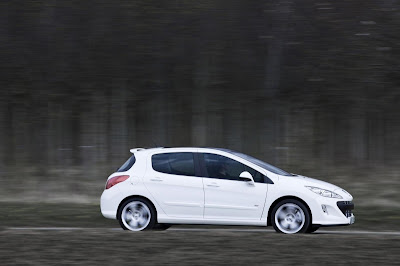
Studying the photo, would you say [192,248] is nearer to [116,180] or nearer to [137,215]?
[137,215]

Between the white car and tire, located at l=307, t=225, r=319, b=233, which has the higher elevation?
the white car

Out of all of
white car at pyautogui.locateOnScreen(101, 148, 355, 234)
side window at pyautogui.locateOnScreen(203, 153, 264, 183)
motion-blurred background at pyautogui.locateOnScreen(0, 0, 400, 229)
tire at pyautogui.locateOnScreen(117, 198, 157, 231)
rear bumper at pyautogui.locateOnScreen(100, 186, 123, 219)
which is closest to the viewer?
white car at pyautogui.locateOnScreen(101, 148, 355, 234)

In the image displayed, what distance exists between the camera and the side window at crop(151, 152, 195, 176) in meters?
12.8

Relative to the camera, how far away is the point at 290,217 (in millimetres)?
12133

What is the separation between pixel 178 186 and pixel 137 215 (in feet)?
2.92

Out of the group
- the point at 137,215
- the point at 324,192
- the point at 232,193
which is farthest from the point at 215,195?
the point at 324,192

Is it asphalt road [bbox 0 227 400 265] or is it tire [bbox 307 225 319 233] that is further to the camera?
tire [bbox 307 225 319 233]

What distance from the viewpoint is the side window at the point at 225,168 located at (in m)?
12.4

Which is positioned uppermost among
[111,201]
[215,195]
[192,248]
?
[215,195]

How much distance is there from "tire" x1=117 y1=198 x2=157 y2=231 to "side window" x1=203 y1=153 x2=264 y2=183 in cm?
121

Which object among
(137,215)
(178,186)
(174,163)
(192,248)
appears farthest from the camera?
(174,163)

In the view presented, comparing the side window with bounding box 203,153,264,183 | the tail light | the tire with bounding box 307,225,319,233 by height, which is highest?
the side window with bounding box 203,153,264,183

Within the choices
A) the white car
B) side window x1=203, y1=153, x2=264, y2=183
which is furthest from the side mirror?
side window x1=203, y1=153, x2=264, y2=183

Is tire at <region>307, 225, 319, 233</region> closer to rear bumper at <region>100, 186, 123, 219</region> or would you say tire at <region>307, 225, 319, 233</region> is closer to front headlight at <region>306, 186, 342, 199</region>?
front headlight at <region>306, 186, 342, 199</region>
